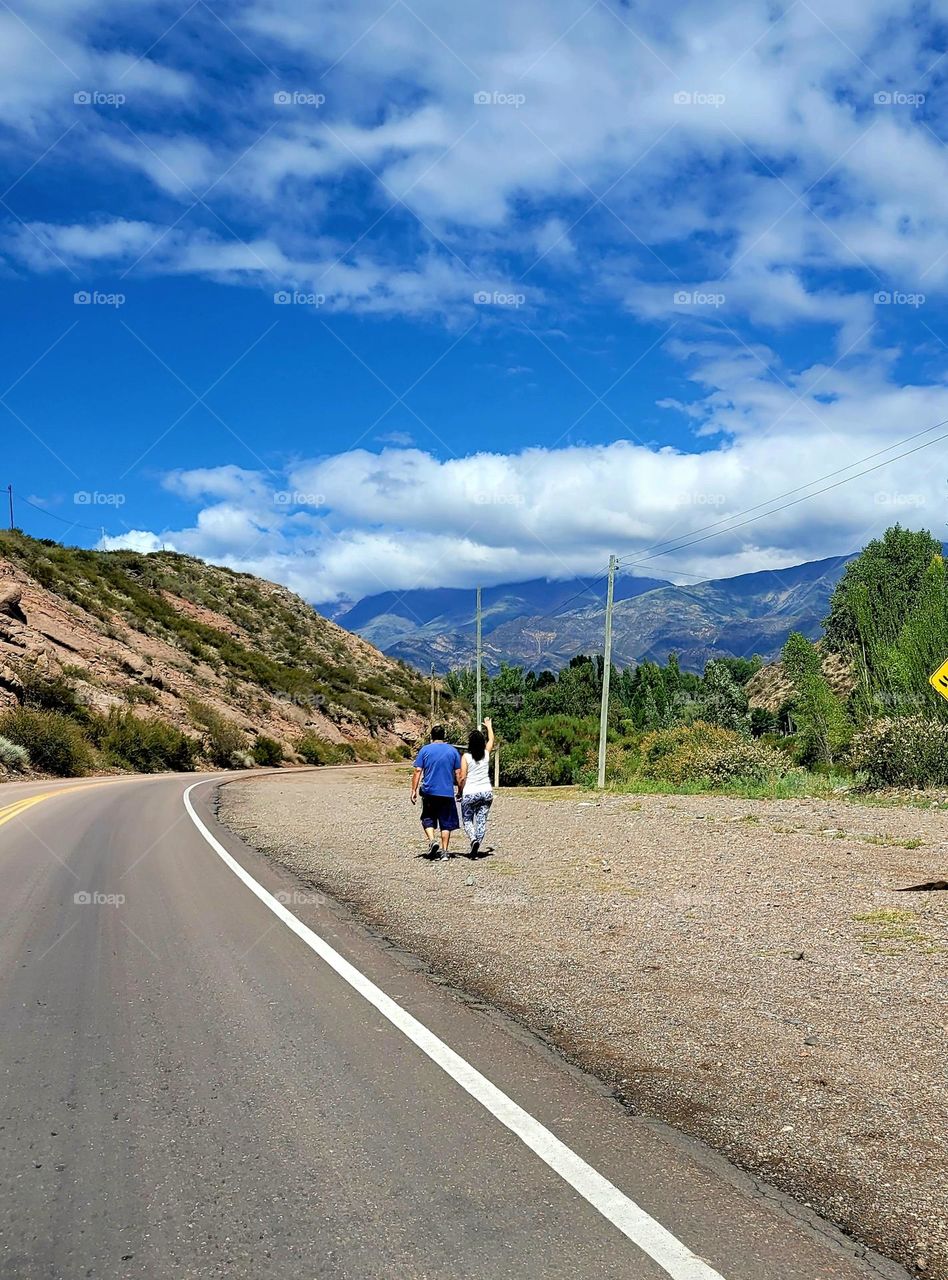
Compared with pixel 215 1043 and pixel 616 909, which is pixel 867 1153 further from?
pixel 616 909

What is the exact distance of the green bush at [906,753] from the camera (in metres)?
21.5

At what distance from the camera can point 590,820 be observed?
18344mm

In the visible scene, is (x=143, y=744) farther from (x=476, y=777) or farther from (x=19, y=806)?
(x=476, y=777)

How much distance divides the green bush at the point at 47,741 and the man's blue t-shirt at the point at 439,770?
86.3 ft

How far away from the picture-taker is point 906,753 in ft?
71.7

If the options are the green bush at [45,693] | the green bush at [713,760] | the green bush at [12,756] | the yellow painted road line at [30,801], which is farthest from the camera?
the green bush at [45,693]

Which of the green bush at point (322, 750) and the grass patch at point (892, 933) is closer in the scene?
the grass patch at point (892, 933)

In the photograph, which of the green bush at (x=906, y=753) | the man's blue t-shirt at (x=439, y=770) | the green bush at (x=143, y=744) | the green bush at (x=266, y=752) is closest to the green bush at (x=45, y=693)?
the green bush at (x=143, y=744)

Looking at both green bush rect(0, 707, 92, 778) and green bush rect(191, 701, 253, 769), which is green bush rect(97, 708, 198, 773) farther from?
green bush rect(0, 707, 92, 778)

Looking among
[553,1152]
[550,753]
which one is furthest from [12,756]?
[553,1152]

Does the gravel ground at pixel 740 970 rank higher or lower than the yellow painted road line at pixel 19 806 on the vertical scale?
higher

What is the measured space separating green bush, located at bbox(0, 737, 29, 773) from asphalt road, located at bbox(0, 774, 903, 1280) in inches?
1093

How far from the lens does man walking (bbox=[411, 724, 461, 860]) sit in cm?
1261

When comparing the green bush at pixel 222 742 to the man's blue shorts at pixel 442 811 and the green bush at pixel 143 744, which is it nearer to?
the green bush at pixel 143 744
